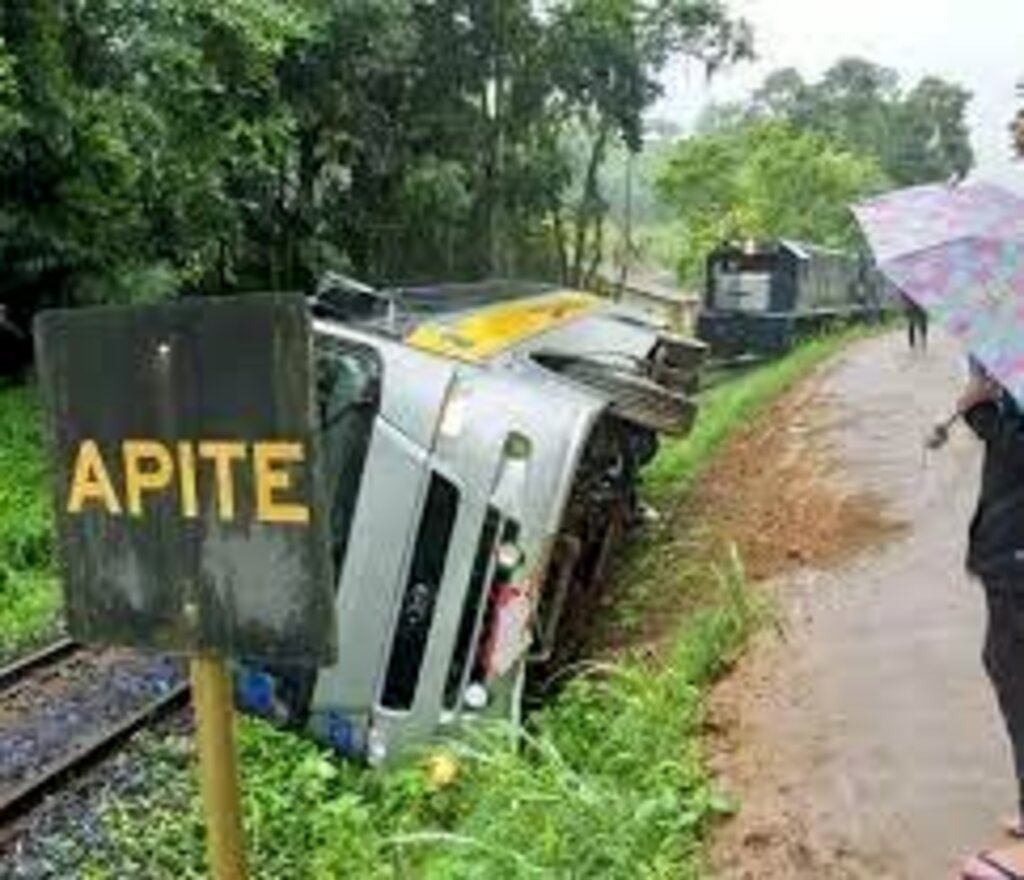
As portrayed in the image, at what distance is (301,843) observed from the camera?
9.25 meters

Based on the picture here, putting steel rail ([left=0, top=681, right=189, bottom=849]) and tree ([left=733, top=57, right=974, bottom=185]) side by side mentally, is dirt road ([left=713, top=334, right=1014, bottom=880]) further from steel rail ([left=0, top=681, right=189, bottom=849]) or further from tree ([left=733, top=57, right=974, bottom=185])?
tree ([left=733, top=57, right=974, bottom=185])

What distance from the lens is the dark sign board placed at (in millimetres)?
3545

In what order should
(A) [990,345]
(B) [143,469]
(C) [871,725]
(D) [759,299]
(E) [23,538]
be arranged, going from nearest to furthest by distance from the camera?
(B) [143,469] → (A) [990,345] → (C) [871,725] → (E) [23,538] → (D) [759,299]

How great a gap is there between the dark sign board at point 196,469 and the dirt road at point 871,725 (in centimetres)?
321

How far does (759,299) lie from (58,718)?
103 ft

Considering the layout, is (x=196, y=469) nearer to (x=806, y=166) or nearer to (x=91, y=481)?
(x=91, y=481)

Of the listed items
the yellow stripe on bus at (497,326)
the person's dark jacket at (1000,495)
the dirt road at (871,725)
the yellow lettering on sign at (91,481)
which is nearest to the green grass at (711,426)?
the yellow stripe on bus at (497,326)

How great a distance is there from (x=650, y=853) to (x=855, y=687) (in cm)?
227

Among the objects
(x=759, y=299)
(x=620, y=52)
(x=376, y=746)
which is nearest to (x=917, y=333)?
(x=759, y=299)

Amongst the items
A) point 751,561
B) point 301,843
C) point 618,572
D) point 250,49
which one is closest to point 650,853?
point 301,843

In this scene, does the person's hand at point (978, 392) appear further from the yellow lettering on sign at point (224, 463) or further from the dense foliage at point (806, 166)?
the dense foliage at point (806, 166)

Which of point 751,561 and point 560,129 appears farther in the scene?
point 560,129

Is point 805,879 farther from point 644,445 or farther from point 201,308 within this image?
point 644,445

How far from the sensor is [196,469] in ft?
11.8
